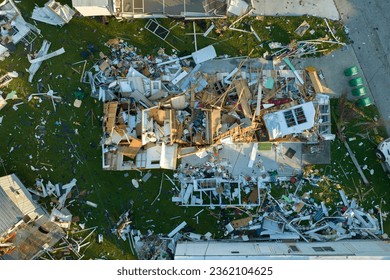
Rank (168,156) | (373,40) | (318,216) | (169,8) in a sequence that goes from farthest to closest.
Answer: (373,40) < (318,216) < (169,8) < (168,156)

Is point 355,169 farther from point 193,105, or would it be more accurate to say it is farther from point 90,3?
point 90,3

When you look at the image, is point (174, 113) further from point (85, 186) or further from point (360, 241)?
point (360, 241)

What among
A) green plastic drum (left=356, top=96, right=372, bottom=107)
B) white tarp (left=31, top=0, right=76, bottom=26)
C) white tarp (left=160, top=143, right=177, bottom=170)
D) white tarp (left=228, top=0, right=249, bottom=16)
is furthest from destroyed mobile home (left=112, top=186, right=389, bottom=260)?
white tarp (left=31, top=0, right=76, bottom=26)

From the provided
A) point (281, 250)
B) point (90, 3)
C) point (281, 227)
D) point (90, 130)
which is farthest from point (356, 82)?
point (90, 130)

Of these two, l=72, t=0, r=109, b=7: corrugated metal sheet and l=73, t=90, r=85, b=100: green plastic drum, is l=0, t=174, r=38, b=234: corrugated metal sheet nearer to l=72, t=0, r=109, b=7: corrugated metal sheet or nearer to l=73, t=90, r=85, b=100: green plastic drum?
l=73, t=90, r=85, b=100: green plastic drum

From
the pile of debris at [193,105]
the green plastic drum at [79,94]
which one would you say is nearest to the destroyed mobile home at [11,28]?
the green plastic drum at [79,94]

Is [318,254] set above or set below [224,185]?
below

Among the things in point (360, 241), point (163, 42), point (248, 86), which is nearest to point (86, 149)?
point (163, 42)
